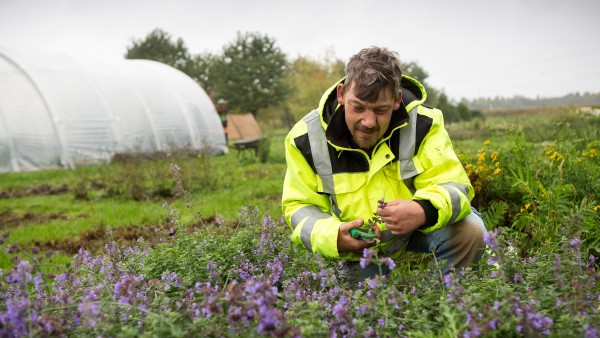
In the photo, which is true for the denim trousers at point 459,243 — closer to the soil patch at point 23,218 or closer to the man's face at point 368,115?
the man's face at point 368,115

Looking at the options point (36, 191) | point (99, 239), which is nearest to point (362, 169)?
point (99, 239)

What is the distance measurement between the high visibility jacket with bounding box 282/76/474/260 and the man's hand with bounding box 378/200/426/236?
26 cm

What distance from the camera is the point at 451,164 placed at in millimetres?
3084

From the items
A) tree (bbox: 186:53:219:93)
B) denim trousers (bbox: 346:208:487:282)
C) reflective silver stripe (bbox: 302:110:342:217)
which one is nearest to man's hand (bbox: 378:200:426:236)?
denim trousers (bbox: 346:208:487:282)

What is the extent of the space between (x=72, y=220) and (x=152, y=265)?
4.79 metres

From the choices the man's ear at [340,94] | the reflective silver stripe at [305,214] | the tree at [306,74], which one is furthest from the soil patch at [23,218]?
the tree at [306,74]

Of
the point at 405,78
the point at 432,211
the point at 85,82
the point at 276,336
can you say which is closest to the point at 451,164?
the point at 432,211

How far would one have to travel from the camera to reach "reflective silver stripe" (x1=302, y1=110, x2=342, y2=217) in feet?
10.7

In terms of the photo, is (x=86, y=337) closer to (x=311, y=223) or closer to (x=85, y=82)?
(x=311, y=223)

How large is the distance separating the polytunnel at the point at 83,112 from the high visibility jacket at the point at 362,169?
9.46m

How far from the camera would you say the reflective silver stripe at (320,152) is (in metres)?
Answer: 3.26

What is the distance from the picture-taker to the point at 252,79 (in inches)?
1448

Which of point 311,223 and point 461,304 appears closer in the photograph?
point 461,304

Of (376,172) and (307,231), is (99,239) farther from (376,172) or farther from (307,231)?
(376,172)
